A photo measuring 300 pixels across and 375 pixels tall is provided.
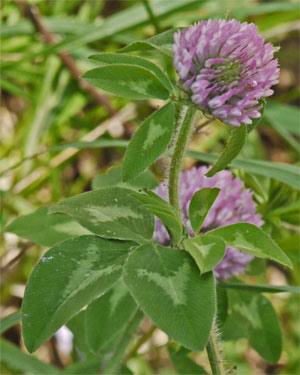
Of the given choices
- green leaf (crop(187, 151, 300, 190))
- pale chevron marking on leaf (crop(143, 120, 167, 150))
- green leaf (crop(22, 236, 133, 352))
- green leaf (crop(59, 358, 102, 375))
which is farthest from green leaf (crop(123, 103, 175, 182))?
green leaf (crop(59, 358, 102, 375))

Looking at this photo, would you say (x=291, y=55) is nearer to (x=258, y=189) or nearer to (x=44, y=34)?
(x=44, y=34)

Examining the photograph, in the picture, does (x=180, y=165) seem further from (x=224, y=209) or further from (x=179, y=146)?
(x=224, y=209)

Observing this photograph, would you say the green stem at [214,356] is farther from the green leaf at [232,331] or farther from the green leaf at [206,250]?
the green leaf at [232,331]

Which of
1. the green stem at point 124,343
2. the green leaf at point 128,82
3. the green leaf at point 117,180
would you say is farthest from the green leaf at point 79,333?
the green leaf at point 128,82

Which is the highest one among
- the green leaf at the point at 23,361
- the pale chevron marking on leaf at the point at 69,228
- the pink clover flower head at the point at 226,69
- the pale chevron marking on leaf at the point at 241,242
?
the pink clover flower head at the point at 226,69

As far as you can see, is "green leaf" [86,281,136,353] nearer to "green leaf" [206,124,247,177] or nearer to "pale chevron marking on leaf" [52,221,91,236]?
"pale chevron marking on leaf" [52,221,91,236]
